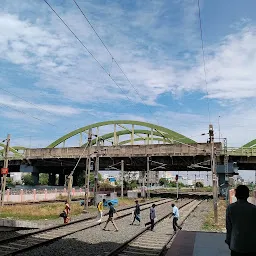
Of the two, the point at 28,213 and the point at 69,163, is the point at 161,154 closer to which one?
the point at 69,163

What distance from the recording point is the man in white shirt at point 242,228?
177 inches

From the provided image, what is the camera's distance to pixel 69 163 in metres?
72.1

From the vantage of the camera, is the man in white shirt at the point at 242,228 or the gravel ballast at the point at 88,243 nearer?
the man in white shirt at the point at 242,228

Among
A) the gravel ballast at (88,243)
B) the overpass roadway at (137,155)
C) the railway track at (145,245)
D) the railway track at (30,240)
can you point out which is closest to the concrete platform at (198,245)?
the railway track at (145,245)

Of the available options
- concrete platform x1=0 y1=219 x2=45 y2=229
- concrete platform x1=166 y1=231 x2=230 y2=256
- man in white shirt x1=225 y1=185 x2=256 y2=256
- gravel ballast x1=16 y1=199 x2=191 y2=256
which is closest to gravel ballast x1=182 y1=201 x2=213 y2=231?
gravel ballast x1=16 y1=199 x2=191 y2=256

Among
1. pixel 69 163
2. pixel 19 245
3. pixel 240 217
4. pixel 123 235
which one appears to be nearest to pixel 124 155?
pixel 69 163

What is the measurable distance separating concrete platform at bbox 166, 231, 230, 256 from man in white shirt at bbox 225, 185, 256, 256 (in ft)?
17.8

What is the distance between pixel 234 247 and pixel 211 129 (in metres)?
19.2

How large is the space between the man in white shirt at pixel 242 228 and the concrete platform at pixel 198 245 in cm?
544

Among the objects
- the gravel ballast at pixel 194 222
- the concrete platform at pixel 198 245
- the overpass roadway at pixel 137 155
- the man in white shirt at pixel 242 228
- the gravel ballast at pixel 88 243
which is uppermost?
the overpass roadway at pixel 137 155

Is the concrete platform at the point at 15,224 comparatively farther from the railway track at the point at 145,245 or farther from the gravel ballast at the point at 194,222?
the gravel ballast at the point at 194,222

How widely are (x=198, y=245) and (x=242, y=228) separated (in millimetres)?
7101

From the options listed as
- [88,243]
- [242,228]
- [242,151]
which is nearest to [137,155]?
[242,151]

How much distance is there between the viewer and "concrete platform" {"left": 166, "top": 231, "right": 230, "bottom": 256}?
9.87m
